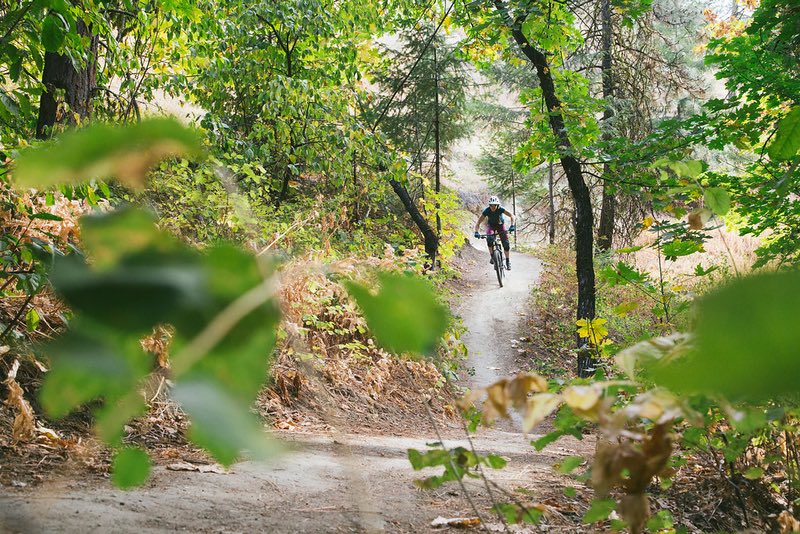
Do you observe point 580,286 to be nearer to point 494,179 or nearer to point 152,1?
point 152,1

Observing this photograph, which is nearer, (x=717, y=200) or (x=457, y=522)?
(x=717, y=200)

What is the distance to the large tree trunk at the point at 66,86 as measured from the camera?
182 inches

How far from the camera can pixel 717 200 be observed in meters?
1.34

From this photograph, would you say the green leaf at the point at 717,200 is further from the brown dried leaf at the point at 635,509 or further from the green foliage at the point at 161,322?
the green foliage at the point at 161,322

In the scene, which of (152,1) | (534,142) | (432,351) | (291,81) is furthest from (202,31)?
(432,351)

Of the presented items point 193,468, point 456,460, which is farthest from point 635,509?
point 193,468

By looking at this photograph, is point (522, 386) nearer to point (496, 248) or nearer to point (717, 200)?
point (717, 200)

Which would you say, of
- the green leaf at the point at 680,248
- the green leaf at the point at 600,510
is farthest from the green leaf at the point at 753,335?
the green leaf at the point at 680,248

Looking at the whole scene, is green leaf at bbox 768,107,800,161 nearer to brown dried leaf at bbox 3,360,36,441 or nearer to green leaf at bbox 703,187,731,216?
green leaf at bbox 703,187,731,216

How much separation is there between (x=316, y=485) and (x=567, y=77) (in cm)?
603

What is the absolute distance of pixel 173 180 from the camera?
567 cm

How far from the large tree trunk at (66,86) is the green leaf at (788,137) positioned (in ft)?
15.7

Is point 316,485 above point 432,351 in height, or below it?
below

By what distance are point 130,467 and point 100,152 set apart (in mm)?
224
